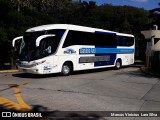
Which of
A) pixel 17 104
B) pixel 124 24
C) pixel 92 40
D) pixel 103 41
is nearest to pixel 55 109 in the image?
pixel 17 104

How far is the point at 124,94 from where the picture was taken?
457 inches

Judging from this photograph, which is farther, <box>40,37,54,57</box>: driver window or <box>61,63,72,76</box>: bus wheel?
<box>61,63,72,76</box>: bus wheel

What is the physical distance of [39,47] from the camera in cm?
1598

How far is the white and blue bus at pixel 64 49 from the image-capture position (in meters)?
16.0

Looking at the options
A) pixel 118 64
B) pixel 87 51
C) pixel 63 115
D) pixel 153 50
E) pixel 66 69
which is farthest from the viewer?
pixel 118 64

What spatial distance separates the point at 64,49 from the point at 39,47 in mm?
1737

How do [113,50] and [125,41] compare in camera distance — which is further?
[125,41]

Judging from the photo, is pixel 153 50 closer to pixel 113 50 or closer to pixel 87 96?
pixel 113 50

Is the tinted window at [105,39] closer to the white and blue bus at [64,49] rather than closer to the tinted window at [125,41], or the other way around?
the white and blue bus at [64,49]

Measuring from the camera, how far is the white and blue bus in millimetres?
16000

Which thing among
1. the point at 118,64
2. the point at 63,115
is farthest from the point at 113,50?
the point at 63,115

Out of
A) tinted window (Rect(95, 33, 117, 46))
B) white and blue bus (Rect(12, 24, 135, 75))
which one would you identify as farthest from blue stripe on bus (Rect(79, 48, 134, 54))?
tinted window (Rect(95, 33, 117, 46))

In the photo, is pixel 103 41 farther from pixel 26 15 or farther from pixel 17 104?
pixel 17 104

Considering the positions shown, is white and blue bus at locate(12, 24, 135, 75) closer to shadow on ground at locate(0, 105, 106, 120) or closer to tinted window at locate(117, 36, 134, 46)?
tinted window at locate(117, 36, 134, 46)
